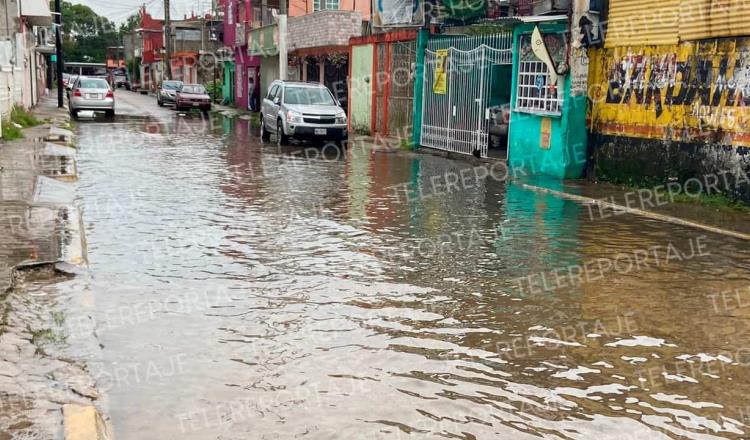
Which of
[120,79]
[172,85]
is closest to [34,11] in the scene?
[172,85]

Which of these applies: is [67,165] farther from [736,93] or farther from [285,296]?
[736,93]

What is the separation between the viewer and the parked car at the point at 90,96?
32.9 metres

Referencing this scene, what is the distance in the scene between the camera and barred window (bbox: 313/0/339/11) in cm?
3878

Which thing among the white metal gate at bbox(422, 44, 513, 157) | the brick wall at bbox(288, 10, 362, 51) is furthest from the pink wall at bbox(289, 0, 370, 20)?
the white metal gate at bbox(422, 44, 513, 157)

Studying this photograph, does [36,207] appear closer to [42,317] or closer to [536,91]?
[42,317]

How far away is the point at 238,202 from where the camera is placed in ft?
40.3

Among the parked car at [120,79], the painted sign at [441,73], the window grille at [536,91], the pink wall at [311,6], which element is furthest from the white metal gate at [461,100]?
the parked car at [120,79]

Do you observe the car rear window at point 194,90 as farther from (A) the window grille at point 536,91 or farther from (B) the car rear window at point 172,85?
(A) the window grille at point 536,91

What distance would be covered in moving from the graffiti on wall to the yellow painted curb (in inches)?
430

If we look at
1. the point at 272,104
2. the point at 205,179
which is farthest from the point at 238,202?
the point at 272,104

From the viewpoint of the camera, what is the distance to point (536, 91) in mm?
17250

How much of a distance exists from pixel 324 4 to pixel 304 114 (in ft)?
59.7

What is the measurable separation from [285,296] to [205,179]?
27.6ft

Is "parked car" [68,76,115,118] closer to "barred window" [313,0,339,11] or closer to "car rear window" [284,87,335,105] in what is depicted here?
"barred window" [313,0,339,11]
